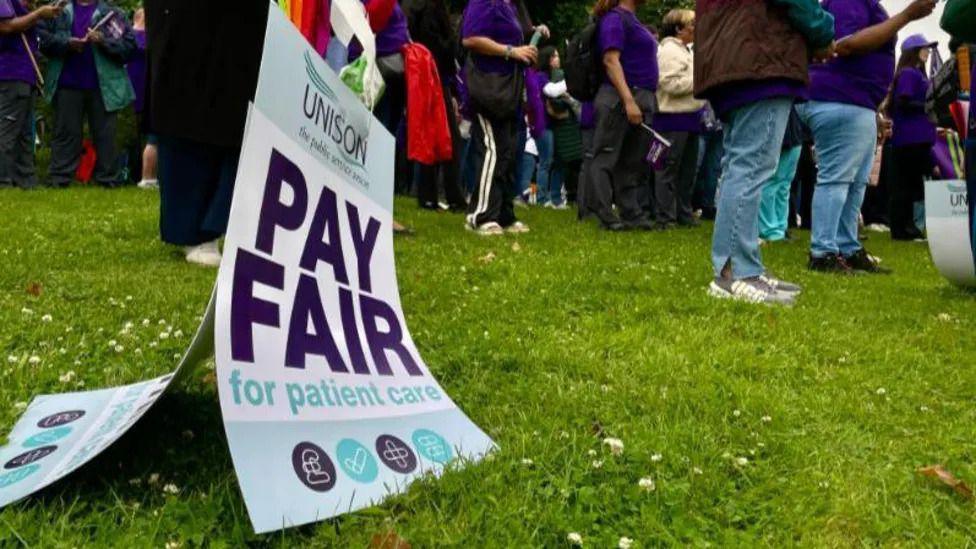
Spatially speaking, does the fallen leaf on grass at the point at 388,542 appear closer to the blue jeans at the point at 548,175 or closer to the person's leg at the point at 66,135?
the person's leg at the point at 66,135

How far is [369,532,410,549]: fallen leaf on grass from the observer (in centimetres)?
165

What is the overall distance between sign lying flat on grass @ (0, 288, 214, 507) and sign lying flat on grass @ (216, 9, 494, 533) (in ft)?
0.48

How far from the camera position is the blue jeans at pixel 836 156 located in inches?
207

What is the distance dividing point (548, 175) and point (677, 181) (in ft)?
15.1

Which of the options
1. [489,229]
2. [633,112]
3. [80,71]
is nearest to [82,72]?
[80,71]

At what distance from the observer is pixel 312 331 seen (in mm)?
2008

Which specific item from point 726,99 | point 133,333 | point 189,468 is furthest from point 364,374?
point 726,99

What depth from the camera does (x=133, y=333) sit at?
10.0ft

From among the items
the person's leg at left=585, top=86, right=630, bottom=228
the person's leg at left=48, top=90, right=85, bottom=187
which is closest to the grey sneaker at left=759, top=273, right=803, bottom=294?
the person's leg at left=585, top=86, right=630, bottom=228

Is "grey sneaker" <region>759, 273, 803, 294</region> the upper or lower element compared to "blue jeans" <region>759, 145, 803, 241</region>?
→ upper

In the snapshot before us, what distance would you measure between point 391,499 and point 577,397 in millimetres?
895

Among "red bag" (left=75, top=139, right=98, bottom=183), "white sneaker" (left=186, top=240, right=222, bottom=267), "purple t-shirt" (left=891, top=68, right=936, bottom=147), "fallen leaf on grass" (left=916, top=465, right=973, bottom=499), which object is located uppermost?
"purple t-shirt" (left=891, top=68, right=936, bottom=147)

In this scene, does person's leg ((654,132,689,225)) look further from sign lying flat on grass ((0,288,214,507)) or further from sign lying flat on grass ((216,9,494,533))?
sign lying flat on grass ((0,288,214,507))

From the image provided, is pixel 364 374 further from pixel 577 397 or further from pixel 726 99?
pixel 726 99
